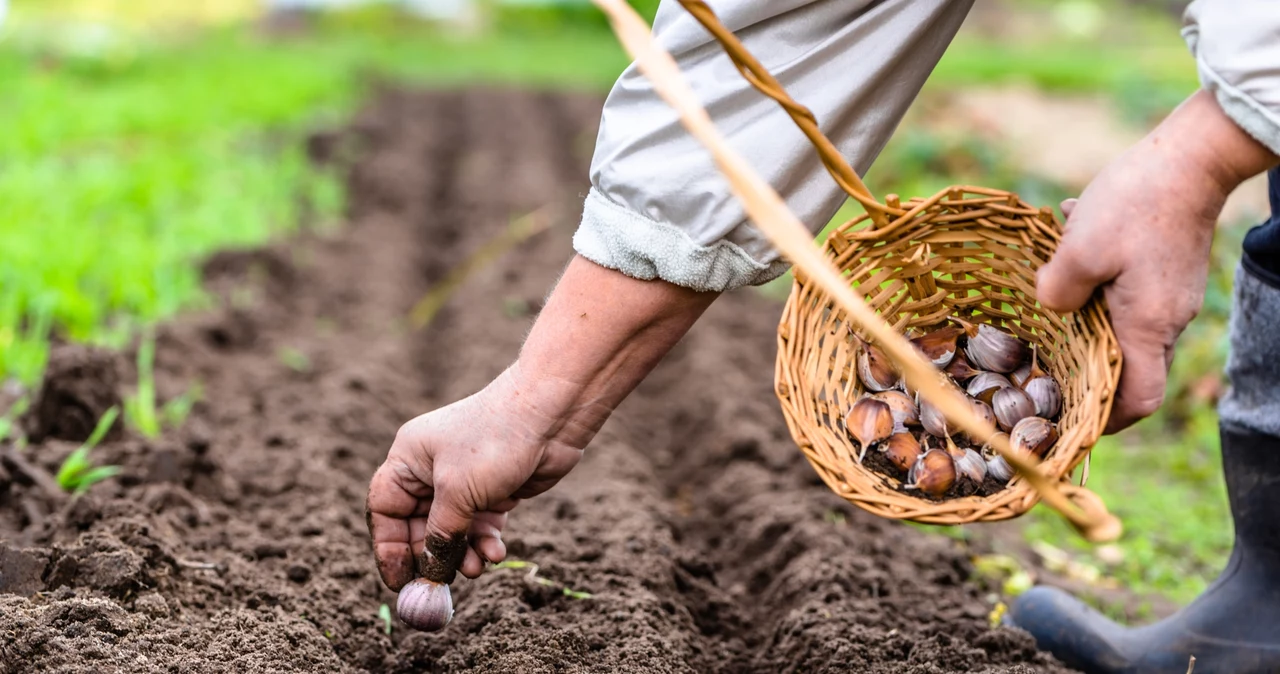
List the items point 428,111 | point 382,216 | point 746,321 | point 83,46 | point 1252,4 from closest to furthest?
point 1252,4
point 746,321
point 382,216
point 428,111
point 83,46

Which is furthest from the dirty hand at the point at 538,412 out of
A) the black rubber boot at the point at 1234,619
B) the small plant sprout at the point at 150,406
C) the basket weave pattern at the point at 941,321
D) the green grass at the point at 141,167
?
the green grass at the point at 141,167

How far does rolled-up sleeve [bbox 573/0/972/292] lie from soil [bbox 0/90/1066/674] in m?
0.69

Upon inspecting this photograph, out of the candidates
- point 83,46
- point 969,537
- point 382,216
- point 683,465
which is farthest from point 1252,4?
point 83,46

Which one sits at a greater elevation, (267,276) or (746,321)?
(267,276)

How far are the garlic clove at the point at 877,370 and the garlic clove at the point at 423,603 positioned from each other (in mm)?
722

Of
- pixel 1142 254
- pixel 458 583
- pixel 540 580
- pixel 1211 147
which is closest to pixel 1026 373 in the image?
pixel 1142 254

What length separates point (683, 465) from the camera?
3271 mm

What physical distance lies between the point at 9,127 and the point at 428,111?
3866 millimetres

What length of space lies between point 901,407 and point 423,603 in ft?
2.56

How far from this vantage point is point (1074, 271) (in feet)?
4.80

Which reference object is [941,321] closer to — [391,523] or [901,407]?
[901,407]

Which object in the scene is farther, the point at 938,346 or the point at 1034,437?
the point at 938,346

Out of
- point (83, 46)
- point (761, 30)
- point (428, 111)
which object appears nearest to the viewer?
point (761, 30)

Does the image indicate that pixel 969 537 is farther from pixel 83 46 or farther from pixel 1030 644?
pixel 83 46
